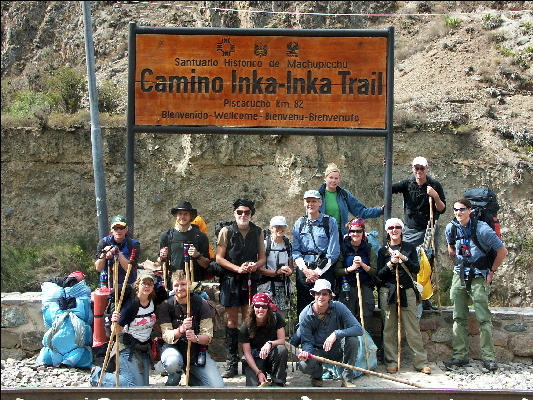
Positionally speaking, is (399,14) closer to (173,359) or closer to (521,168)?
(521,168)

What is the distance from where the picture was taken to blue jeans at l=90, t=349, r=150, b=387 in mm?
6965

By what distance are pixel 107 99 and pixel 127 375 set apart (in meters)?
12.9

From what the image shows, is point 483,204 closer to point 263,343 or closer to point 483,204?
point 483,204

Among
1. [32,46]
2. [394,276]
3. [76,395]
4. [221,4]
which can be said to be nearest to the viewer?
[76,395]

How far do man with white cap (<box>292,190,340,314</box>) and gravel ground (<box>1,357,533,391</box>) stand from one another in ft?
3.78

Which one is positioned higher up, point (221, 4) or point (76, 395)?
point (221, 4)

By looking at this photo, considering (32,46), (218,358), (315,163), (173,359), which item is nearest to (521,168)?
(315,163)

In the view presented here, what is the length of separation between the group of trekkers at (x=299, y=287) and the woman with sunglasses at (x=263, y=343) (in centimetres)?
1

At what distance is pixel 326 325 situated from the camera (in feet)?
23.9

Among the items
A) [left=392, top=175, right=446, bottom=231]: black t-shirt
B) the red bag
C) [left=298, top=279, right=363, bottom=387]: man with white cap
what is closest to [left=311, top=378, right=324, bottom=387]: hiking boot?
[left=298, top=279, right=363, bottom=387]: man with white cap

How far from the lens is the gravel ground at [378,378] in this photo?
7375 mm

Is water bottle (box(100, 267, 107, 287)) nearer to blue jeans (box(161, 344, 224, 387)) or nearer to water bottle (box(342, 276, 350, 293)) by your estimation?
blue jeans (box(161, 344, 224, 387))

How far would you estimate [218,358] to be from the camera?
8305 mm

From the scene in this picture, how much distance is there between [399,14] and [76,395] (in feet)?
66.8
